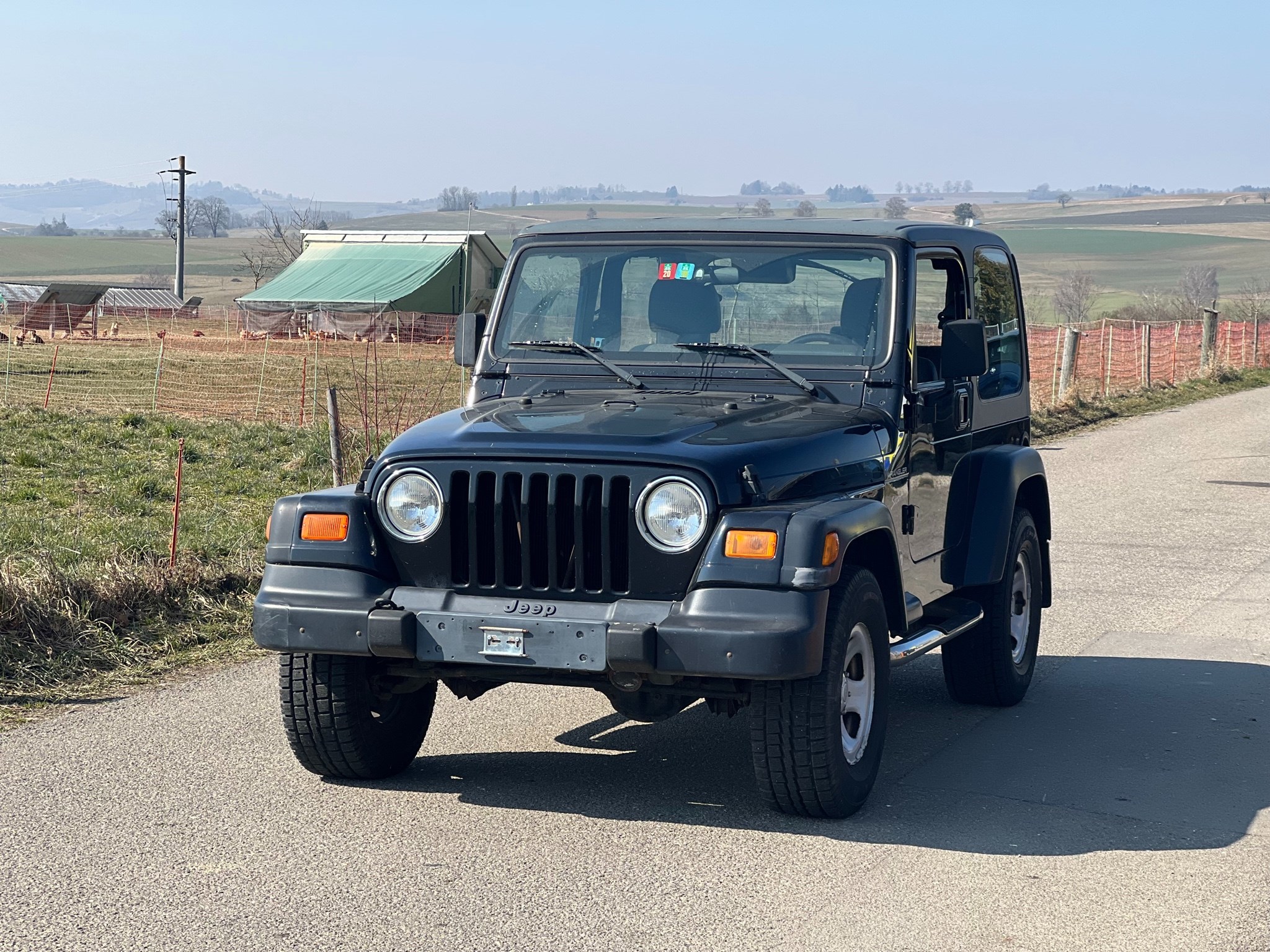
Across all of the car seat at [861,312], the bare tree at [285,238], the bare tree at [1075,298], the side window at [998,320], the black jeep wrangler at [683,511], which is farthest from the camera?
the bare tree at [285,238]

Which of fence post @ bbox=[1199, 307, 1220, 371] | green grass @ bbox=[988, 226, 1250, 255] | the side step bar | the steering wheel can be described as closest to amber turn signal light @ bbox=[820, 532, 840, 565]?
the side step bar

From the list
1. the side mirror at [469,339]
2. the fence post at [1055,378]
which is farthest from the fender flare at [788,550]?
the fence post at [1055,378]

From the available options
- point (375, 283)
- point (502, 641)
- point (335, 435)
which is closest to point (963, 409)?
point (502, 641)

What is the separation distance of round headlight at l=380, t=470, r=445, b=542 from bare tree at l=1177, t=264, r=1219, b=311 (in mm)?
59834

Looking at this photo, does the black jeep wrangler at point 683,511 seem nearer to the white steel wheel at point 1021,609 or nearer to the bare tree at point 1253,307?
the white steel wheel at point 1021,609

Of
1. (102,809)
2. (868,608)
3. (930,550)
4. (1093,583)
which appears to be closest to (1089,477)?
(1093,583)

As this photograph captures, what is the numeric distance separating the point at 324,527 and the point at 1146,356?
25682mm

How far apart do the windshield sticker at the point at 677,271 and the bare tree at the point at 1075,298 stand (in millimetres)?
63330

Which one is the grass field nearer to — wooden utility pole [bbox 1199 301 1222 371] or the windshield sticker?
wooden utility pole [bbox 1199 301 1222 371]

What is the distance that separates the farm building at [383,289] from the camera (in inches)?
1984

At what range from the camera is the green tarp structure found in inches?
2014

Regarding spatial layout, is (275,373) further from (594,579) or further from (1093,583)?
(594,579)

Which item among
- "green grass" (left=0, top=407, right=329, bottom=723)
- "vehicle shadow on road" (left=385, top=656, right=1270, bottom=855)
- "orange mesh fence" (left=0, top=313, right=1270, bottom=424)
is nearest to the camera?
"vehicle shadow on road" (left=385, top=656, right=1270, bottom=855)

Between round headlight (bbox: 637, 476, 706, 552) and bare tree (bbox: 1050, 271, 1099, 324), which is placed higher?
bare tree (bbox: 1050, 271, 1099, 324)
